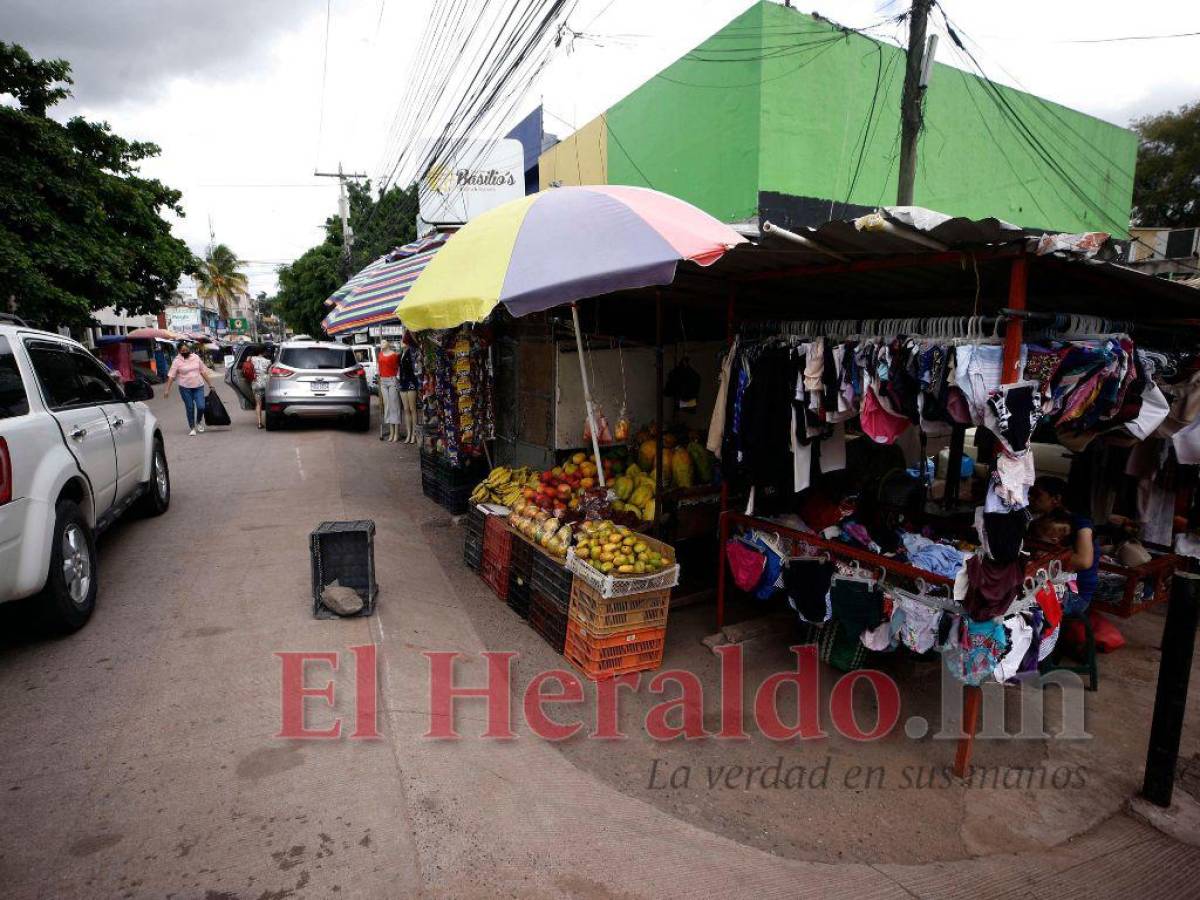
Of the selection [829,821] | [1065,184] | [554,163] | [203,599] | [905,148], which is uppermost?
[554,163]

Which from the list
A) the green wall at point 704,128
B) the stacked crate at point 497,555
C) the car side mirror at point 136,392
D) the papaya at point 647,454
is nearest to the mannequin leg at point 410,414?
the car side mirror at point 136,392

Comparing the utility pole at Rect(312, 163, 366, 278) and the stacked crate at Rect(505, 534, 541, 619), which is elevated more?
the utility pole at Rect(312, 163, 366, 278)

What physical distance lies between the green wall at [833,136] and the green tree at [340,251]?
10.9m

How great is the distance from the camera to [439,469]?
8242mm

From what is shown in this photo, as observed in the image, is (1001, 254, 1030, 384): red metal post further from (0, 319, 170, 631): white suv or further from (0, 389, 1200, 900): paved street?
(0, 319, 170, 631): white suv

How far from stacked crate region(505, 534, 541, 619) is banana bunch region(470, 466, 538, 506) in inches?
25.0

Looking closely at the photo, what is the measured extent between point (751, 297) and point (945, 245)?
238 cm

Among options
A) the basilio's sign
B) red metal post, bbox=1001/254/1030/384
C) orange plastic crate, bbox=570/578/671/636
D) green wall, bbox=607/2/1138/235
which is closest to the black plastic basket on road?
orange plastic crate, bbox=570/578/671/636

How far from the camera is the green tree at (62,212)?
47.0 ft

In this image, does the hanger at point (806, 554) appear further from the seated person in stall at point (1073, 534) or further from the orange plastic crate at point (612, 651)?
the seated person in stall at point (1073, 534)

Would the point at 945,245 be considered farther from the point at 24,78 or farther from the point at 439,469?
the point at 24,78

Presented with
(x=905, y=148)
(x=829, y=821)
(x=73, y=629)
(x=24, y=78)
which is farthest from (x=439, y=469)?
(x=24, y=78)

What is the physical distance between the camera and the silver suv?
1322 centimetres

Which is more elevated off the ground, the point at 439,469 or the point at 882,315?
the point at 882,315
